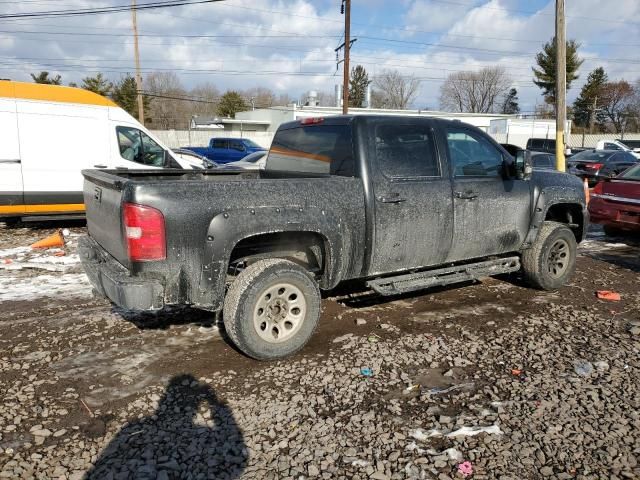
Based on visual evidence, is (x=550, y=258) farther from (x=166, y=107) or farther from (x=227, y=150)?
(x=166, y=107)

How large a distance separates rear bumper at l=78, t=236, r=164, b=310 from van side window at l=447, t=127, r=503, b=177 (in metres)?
3.01

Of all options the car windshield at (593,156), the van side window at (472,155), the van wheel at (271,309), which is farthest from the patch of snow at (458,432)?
the car windshield at (593,156)

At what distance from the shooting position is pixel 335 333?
4.65 meters

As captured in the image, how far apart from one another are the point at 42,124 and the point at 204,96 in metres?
68.9

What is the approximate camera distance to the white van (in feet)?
29.0

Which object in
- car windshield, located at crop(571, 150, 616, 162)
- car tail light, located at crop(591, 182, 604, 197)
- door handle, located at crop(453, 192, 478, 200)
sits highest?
car windshield, located at crop(571, 150, 616, 162)

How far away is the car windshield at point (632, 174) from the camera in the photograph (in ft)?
29.1

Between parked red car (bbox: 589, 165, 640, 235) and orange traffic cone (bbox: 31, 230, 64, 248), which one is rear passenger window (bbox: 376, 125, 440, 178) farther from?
orange traffic cone (bbox: 31, 230, 64, 248)

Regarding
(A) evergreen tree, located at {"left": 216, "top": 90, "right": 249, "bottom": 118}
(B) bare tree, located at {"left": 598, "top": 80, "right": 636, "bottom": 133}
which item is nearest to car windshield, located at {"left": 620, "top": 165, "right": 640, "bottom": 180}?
(A) evergreen tree, located at {"left": 216, "top": 90, "right": 249, "bottom": 118}

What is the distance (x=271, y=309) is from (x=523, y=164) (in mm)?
3084

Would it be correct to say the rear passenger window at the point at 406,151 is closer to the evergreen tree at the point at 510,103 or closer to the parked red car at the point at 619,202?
the parked red car at the point at 619,202

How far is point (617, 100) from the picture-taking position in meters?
67.5

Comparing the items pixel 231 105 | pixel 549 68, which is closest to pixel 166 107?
pixel 231 105

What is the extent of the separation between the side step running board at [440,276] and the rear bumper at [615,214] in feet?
13.4
